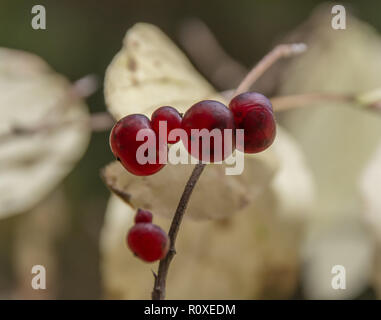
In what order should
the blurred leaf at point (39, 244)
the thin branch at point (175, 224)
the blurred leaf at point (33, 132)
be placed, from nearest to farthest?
the thin branch at point (175, 224) → the blurred leaf at point (33, 132) → the blurred leaf at point (39, 244)

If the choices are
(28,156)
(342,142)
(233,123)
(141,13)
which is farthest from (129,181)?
(141,13)

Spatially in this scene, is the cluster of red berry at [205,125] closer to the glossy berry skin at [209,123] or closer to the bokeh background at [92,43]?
the glossy berry skin at [209,123]

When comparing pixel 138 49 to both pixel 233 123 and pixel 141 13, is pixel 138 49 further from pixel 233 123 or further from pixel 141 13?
pixel 141 13

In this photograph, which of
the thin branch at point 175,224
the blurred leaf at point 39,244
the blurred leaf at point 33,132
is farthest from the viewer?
the blurred leaf at point 39,244

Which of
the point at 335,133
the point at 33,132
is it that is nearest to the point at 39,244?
the point at 33,132

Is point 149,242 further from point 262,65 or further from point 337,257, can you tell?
point 337,257

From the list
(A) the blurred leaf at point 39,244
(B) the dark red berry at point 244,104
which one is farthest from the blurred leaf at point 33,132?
(B) the dark red berry at point 244,104

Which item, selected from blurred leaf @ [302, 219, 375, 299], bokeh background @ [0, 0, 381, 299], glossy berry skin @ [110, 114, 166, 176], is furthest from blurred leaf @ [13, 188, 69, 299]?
glossy berry skin @ [110, 114, 166, 176]

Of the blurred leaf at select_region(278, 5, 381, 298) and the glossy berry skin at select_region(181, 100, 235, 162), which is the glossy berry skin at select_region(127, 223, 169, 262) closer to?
the glossy berry skin at select_region(181, 100, 235, 162)
